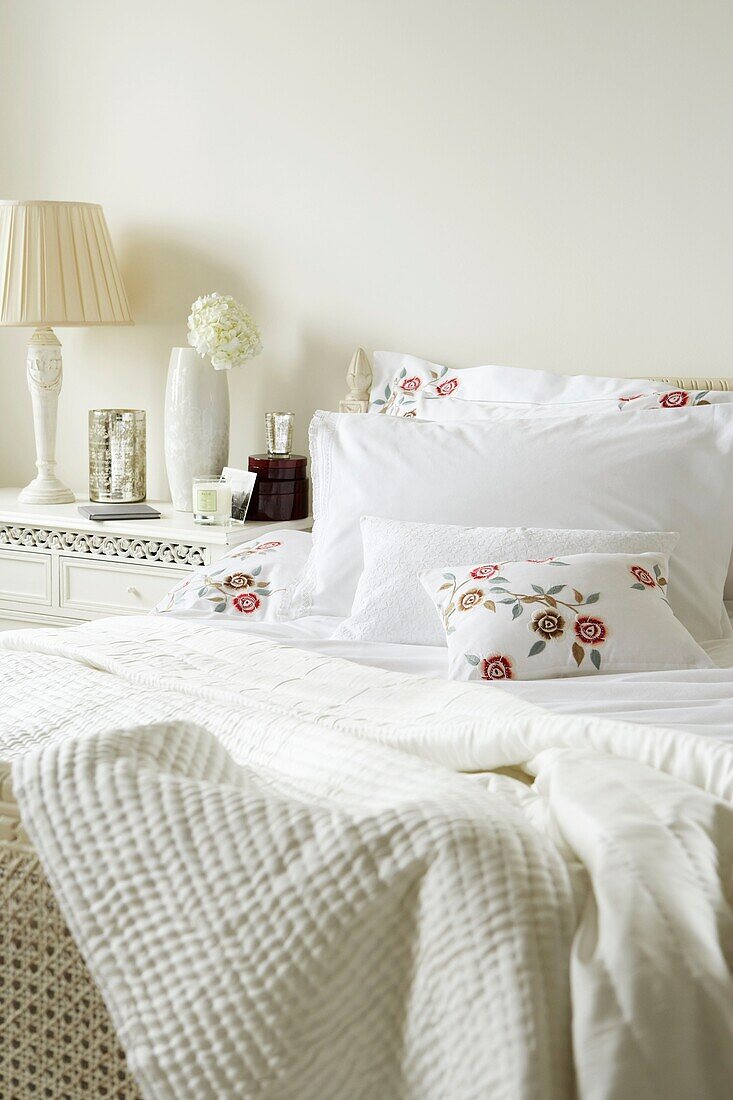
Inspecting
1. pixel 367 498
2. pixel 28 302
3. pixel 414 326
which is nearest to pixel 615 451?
pixel 367 498

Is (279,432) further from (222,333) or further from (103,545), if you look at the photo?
(103,545)

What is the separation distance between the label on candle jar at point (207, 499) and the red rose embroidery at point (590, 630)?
1298 millimetres

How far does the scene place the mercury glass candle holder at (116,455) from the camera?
3041 mm

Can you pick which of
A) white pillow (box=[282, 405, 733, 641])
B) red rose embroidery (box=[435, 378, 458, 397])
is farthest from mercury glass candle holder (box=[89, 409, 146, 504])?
white pillow (box=[282, 405, 733, 641])

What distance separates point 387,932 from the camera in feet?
2.63

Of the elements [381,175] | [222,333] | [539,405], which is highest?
[381,175]

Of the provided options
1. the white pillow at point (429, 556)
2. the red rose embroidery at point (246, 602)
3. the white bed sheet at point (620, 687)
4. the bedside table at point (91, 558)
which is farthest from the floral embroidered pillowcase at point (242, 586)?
the bedside table at point (91, 558)

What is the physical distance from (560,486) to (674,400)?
1.30ft

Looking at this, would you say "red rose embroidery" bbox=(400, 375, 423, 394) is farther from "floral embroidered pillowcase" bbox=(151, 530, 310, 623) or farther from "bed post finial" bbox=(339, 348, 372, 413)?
"floral embroidered pillowcase" bbox=(151, 530, 310, 623)

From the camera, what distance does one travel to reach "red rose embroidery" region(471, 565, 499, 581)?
5.98ft

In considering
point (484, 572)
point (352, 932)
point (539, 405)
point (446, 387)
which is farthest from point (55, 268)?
point (352, 932)

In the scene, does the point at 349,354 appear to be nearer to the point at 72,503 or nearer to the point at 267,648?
the point at 72,503

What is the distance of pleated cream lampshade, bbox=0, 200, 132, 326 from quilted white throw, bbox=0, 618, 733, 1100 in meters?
2.23

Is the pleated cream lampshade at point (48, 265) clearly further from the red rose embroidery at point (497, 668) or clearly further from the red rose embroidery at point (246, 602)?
the red rose embroidery at point (497, 668)
